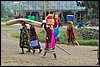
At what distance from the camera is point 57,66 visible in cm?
1112

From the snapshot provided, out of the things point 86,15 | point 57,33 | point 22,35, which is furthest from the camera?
point 86,15

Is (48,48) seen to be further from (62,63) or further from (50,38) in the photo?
(62,63)

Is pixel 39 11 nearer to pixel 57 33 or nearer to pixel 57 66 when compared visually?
pixel 57 33

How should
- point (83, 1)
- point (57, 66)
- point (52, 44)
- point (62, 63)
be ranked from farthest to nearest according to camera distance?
point (83, 1)
point (52, 44)
point (62, 63)
point (57, 66)

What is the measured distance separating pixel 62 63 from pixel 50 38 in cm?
172

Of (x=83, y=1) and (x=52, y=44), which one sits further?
(x=83, y=1)

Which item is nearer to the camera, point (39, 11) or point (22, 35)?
point (22, 35)

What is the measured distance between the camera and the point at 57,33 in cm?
2097

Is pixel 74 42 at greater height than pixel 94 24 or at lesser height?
greater

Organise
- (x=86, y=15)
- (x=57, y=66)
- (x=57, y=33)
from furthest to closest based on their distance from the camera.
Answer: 1. (x=86, y=15)
2. (x=57, y=33)
3. (x=57, y=66)

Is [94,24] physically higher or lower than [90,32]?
lower

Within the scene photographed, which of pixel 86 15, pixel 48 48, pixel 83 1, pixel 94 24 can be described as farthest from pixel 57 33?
pixel 86 15

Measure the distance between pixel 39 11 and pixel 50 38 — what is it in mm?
49026

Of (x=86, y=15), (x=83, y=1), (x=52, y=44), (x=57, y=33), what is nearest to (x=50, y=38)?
(x=52, y=44)
